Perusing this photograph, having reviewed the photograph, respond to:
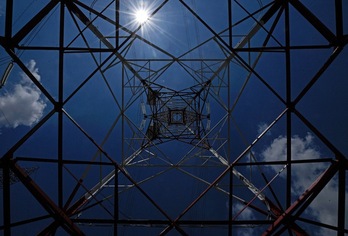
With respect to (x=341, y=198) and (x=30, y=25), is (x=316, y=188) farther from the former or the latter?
(x=30, y=25)

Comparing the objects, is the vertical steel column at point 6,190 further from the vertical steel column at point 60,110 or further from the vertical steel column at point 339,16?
the vertical steel column at point 339,16

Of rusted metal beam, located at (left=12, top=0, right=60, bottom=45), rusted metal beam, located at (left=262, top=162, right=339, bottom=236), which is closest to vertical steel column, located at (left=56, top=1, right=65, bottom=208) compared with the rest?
rusted metal beam, located at (left=12, top=0, right=60, bottom=45)

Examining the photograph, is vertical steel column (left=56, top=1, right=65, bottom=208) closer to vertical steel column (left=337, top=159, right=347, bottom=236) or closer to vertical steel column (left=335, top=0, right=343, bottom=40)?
vertical steel column (left=337, top=159, right=347, bottom=236)

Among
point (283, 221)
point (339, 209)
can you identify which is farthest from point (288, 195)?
point (339, 209)

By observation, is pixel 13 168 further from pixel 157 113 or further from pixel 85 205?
pixel 157 113

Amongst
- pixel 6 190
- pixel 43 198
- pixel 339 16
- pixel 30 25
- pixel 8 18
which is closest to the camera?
pixel 6 190

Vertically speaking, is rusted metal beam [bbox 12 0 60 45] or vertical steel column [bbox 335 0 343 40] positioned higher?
rusted metal beam [bbox 12 0 60 45]

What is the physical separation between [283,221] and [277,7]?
284 inches

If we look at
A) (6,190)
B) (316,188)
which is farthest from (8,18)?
(316,188)

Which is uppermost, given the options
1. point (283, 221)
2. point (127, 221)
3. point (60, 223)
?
point (60, 223)

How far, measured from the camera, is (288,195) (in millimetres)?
7125

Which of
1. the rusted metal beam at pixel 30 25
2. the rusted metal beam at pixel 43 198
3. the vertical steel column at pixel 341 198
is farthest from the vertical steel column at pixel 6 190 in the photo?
the vertical steel column at pixel 341 198

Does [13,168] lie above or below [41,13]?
below

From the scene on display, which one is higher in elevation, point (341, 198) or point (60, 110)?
point (60, 110)
